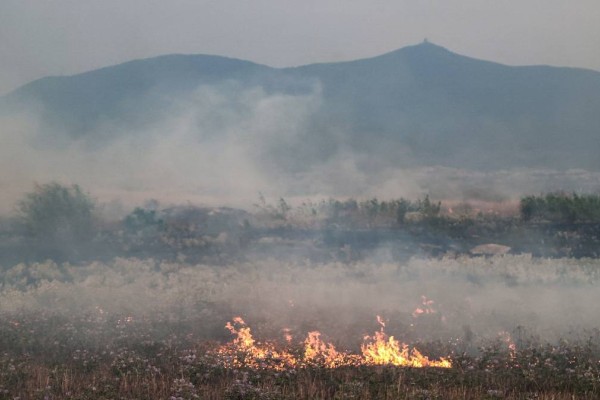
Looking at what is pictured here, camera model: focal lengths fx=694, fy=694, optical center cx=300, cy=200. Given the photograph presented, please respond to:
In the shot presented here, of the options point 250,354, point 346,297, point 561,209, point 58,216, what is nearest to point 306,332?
point 250,354

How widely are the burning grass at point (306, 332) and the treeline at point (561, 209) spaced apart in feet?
37.5

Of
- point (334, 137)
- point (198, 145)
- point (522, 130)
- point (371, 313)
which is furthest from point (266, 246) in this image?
point (522, 130)

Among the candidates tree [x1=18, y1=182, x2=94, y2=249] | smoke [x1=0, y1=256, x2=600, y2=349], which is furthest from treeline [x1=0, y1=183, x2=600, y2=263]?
smoke [x1=0, y1=256, x2=600, y2=349]

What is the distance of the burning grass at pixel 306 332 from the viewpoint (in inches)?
421

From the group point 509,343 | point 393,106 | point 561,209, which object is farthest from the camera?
point 393,106

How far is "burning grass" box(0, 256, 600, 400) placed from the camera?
35.1ft

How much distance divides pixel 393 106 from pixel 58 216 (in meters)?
75.0

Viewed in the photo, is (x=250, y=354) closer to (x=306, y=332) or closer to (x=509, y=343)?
(x=306, y=332)

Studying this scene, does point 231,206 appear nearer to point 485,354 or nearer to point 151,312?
point 151,312

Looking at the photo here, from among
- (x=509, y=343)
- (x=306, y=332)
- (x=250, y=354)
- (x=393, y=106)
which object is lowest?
(x=306, y=332)

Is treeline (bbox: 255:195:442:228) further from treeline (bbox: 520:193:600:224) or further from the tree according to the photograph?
the tree

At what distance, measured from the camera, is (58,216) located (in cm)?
3150

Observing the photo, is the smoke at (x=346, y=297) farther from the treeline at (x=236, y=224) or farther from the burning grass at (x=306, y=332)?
the treeline at (x=236, y=224)

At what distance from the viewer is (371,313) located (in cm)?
1762
